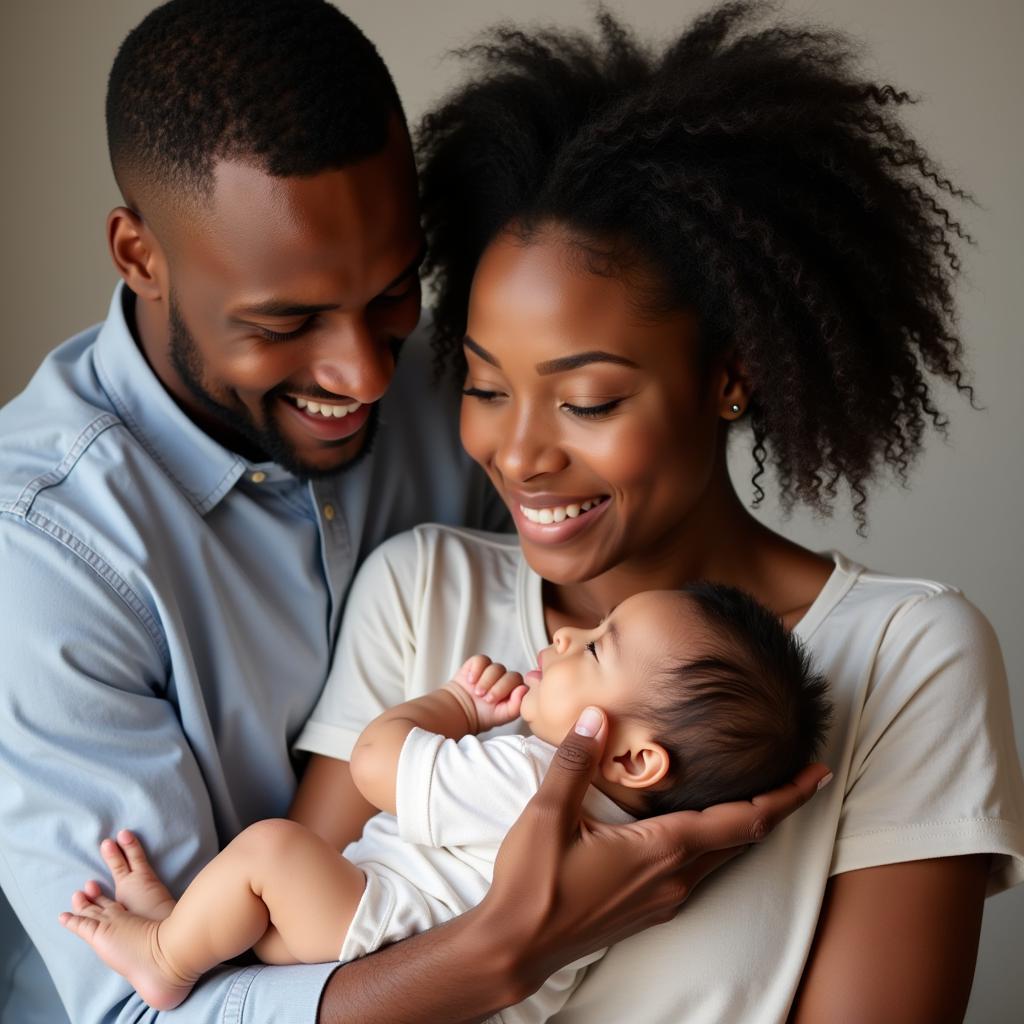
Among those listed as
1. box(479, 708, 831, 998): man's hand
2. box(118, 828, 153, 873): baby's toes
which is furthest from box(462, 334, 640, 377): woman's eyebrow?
box(118, 828, 153, 873): baby's toes

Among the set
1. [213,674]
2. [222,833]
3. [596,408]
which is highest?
[596,408]

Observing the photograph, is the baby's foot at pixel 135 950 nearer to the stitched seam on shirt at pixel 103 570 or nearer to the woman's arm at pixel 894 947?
the stitched seam on shirt at pixel 103 570

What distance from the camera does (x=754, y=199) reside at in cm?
194

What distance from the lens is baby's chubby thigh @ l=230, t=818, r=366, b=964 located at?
1.73 metres

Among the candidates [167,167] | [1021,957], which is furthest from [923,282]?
[1021,957]

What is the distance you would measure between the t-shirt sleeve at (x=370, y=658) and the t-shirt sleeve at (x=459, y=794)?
319 mm

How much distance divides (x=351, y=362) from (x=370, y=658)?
1.55ft

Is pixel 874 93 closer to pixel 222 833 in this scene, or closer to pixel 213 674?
pixel 213 674

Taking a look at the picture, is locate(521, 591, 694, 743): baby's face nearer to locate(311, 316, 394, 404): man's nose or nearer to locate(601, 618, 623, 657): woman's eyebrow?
locate(601, 618, 623, 657): woman's eyebrow

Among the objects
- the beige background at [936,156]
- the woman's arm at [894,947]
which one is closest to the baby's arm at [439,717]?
the woman's arm at [894,947]

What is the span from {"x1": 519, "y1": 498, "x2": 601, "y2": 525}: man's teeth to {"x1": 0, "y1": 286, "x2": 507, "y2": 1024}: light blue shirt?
17.2 inches

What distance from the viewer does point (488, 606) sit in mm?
2184

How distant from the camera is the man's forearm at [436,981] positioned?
167 cm

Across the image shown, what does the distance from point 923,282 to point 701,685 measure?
80cm
